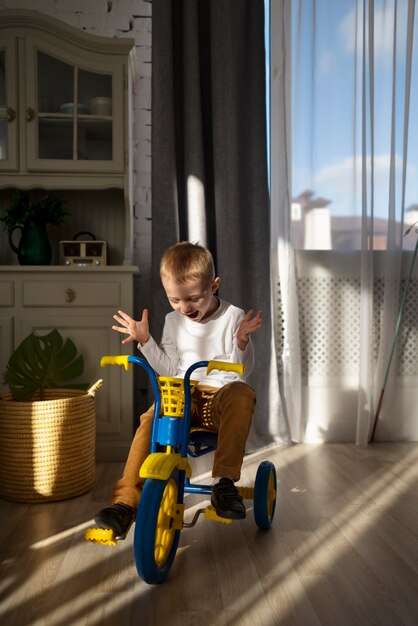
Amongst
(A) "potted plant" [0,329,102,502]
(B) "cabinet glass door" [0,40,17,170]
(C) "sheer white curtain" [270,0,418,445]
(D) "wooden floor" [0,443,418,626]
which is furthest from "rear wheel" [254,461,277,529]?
(B) "cabinet glass door" [0,40,17,170]

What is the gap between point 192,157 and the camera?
293 cm

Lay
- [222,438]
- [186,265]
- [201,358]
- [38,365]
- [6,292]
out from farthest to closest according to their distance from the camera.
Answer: [6,292] → [38,365] → [201,358] → [186,265] → [222,438]

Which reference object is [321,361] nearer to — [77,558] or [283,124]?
[283,124]

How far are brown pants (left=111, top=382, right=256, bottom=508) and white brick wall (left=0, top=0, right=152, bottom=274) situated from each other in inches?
55.8

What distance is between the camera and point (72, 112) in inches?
108

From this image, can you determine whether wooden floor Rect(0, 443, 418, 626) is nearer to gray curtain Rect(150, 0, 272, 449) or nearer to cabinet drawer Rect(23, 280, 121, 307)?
cabinet drawer Rect(23, 280, 121, 307)

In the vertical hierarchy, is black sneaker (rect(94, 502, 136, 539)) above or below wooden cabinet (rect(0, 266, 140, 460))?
below

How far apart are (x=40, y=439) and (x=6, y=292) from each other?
0.68 metres

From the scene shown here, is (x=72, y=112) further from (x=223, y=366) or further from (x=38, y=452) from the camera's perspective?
(x=223, y=366)

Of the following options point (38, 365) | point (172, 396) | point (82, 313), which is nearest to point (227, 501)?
point (172, 396)

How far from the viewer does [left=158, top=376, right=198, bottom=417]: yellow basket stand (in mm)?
1588

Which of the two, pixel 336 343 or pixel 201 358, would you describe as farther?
pixel 336 343

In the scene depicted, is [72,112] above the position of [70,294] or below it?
above

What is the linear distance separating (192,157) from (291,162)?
0.46 metres
